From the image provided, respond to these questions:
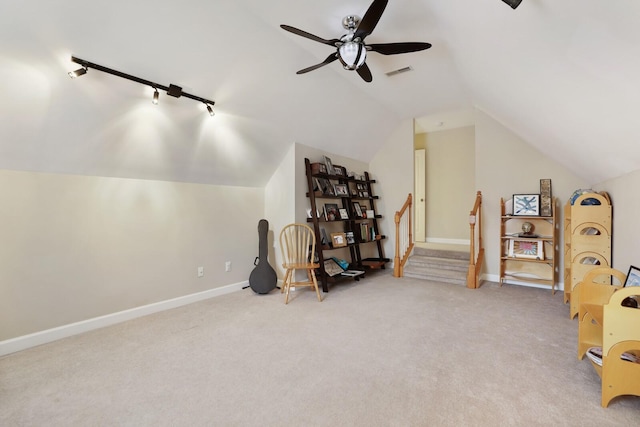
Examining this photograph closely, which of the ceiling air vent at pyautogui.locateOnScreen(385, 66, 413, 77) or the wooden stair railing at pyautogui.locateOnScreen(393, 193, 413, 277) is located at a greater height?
the ceiling air vent at pyautogui.locateOnScreen(385, 66, 413, 77)

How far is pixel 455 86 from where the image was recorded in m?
3.75

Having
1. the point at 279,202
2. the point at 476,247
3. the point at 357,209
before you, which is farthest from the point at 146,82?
the point at 476,247

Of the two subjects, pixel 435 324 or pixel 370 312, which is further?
pixel 370 312

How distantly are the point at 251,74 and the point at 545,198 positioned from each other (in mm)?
4124

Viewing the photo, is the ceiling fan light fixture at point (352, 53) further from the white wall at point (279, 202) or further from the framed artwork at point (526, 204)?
the framed artwork at point (526, 204)

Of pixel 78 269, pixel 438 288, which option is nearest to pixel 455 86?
pixel 438 288

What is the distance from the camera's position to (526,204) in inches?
160

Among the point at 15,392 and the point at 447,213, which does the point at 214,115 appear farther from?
the point at 447,213

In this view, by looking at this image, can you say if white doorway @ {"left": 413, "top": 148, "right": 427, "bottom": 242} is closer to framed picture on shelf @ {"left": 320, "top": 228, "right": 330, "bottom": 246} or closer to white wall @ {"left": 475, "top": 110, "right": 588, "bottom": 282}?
white wall @ {"left": 475, "top": 110, "right": 588, "bottom": 282}

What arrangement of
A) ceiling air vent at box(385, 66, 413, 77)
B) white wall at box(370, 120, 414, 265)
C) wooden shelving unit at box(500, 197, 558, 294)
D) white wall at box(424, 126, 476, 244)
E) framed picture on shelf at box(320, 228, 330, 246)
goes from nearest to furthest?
ceiling air vent at box(385, 66, 413, 77), wooden shelving unit at box(500, 197, 558, 294), framed picture on shelf at box(320, 228, 330, 246), white wall at box(370, 120, 414, 265), white wall at box(424, 126, 476, 244)

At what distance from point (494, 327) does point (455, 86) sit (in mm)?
2910

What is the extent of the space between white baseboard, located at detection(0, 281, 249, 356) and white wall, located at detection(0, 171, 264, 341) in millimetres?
44

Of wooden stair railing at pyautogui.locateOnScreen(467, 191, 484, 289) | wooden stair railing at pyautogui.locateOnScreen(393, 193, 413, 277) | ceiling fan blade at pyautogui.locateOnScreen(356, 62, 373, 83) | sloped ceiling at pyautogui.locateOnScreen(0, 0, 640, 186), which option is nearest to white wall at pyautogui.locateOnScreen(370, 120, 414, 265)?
wooden stair railing at pyautogui.locateOnScreen(393, 193, 413, 277)

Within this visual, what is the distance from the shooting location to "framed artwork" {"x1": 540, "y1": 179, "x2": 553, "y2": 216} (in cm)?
393
